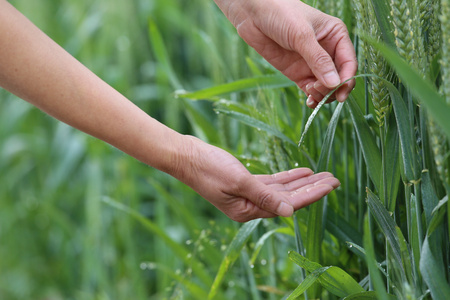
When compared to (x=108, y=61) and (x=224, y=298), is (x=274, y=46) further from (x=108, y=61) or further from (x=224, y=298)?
(x=108, y=61)

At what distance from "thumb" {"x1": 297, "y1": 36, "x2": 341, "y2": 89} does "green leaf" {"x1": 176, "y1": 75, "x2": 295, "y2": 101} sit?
0.11 metres

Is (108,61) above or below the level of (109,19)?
below

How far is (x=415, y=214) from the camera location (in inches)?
25.8

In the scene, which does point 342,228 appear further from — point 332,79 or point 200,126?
point 200,126

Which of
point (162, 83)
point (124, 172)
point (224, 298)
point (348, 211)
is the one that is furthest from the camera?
point (162, 83)

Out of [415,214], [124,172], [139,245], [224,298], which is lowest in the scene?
[139,245]

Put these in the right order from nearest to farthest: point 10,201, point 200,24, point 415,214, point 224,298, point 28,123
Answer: point 415,214
point 224,298
point 10,201
point 28,123
point 200,24

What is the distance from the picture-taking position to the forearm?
71cm

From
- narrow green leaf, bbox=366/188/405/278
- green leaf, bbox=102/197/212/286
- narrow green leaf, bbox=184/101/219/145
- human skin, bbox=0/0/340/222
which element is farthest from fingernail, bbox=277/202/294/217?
narrow green leaf, bbox=184/101/219/145

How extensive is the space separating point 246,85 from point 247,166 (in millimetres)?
138

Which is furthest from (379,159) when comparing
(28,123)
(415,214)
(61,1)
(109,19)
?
(61,1)

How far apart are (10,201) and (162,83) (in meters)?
0.67

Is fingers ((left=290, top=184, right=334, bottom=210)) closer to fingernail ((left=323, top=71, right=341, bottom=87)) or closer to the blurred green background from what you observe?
fingernail ((left=323, top=71, right=341, bottom=87))

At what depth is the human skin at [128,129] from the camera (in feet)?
2.35
